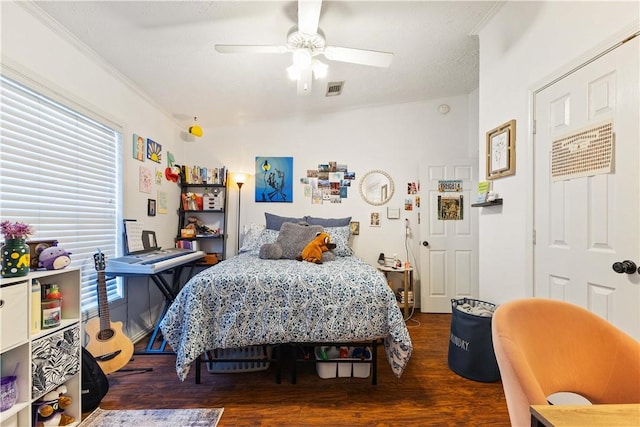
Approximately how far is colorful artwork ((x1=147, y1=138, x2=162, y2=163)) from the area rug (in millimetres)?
2204

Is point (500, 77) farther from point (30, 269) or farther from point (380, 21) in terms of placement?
point (30, 269)

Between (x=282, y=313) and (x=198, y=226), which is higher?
(x=198, y=226)

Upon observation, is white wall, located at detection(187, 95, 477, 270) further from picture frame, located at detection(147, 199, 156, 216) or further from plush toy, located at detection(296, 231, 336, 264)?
plush toy, located at detection(296, 231, 336, 264)

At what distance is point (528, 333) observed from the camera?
91cm

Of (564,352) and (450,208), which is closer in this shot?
(564,352)

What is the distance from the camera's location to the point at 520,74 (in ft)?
6.51

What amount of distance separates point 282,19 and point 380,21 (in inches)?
27.6

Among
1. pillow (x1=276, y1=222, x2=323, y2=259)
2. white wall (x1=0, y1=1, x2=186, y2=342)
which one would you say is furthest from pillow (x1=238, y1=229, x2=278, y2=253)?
white wall (x1=0, y1=1, x2=186, y2=342)

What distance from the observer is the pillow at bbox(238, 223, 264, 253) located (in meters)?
3.20

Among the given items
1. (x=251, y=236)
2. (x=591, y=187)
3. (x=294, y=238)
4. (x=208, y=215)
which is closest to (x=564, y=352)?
(x=591, y=187)

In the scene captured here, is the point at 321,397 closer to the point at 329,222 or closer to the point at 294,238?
the point at 294,238

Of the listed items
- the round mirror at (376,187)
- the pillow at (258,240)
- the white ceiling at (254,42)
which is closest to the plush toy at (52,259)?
the white ceiling at (254,42)

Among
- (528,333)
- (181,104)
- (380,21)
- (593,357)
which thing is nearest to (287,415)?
(528,333)

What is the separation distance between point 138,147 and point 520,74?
3277mm
